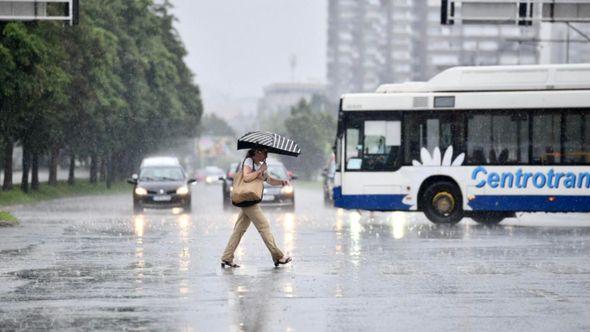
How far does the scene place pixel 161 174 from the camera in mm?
41438

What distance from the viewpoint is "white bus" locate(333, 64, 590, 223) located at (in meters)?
28.8

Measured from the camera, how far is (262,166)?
17.7m

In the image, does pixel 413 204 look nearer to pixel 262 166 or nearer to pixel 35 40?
pixel 262 166

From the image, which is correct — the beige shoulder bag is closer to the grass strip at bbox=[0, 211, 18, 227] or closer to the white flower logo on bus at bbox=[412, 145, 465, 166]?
the white flower logo on bus at bbox=[412, 145, 465, 166]

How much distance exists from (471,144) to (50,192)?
32143 mm

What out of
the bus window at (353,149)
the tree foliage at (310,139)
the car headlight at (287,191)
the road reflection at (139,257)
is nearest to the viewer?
the road reflection at (139,257)

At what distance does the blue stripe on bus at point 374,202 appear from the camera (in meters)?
29.4

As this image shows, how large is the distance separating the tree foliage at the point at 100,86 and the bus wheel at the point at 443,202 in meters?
16.1

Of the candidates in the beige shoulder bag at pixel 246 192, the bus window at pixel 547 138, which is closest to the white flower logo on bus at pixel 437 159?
the bus window at pixel 547 138

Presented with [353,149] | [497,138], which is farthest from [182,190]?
[497,138]

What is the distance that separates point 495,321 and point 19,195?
4033cm

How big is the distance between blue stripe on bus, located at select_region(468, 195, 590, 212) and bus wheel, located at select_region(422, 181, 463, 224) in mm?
402

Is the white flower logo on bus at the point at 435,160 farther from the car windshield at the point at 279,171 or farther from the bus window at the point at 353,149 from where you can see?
the car windshield at the point at 279,171

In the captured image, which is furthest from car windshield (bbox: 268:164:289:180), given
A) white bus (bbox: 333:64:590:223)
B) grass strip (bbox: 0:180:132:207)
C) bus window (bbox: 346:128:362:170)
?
bus window (bbox: 346:128:362:170)
